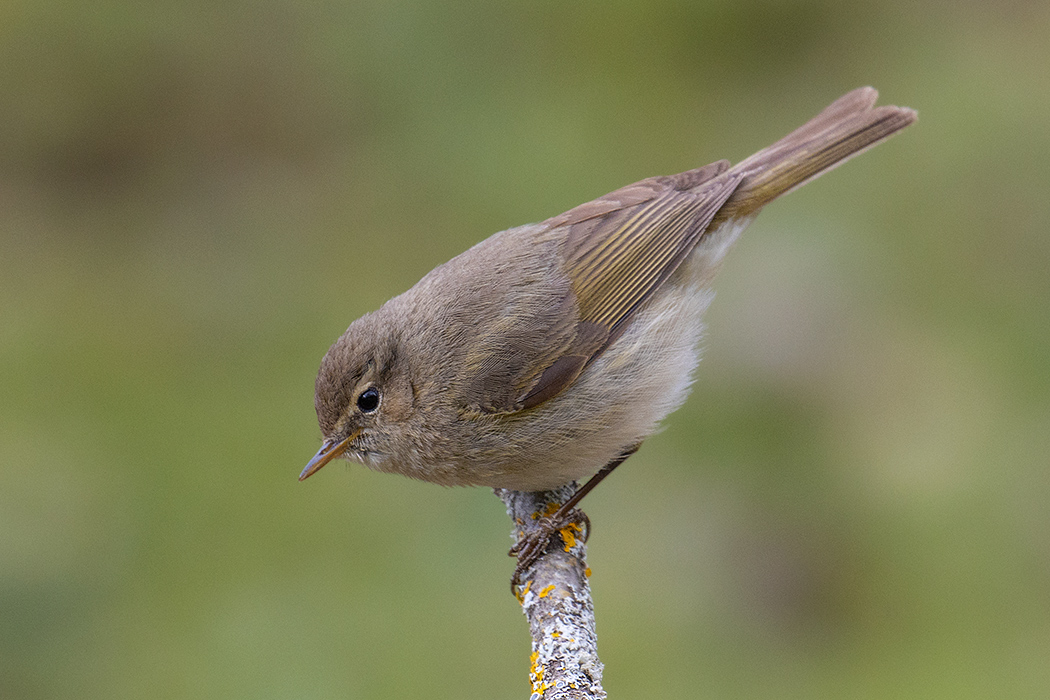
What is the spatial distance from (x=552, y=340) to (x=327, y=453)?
0.99 meters

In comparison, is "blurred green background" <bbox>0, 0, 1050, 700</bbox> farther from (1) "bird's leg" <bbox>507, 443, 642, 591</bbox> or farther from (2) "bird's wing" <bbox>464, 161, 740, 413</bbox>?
(2) "bird's wing" <bbox>464, 161, 740, 413</bbox>

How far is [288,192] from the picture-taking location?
8.07 m

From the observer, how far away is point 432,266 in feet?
25.0

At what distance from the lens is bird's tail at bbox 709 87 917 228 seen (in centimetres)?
507

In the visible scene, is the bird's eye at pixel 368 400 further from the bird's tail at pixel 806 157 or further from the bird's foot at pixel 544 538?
the bird's tail at pixel 806 157

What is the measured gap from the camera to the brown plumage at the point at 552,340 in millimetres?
4262

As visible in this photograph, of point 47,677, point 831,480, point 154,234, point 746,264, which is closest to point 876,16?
point 746,264

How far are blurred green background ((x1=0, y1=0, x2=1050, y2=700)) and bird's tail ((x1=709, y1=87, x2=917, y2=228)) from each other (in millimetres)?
1940

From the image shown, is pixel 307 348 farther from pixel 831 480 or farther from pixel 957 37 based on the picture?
pixel 957 37

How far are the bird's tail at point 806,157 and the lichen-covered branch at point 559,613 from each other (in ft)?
5.39

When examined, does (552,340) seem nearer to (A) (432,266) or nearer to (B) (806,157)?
(B) (806,157)

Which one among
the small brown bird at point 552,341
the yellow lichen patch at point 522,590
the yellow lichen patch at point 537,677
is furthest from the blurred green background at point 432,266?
the yellow lichen patch at point 537,677

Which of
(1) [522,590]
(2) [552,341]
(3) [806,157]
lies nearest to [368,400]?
(2) [552,341]

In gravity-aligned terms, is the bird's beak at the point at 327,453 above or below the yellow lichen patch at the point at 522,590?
above
